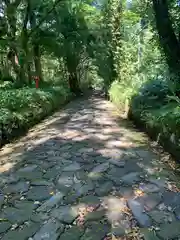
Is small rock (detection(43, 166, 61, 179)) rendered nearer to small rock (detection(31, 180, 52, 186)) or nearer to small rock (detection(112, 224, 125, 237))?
small rock (detection(31, 180, 52, 186))

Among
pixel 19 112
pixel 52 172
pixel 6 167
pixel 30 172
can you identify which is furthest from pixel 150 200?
pixel 19 112

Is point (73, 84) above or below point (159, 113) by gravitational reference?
below

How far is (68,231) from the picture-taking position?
107 inches

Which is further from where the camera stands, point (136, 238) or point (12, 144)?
point (12, 144)

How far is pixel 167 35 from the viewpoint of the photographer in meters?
5.65

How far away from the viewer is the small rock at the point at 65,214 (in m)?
2.91

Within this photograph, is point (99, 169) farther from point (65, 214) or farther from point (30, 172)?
point (65, 214)

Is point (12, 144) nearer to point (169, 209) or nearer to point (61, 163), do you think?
point (61, 163)

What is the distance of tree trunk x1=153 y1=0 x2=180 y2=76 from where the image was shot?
18.4 feet

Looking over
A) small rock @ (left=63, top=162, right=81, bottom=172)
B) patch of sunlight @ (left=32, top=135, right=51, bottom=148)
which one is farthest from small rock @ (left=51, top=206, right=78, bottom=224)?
patch of sunlight @ (left=32, top=135, right=51, bottom=148)

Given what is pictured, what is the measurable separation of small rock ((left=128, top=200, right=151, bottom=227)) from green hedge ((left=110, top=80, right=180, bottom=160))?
161cm

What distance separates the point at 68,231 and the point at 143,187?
1.26 m

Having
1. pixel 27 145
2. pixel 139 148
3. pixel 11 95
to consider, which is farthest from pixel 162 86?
pixel 11 95

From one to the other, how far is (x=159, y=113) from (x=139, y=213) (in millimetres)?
3042
